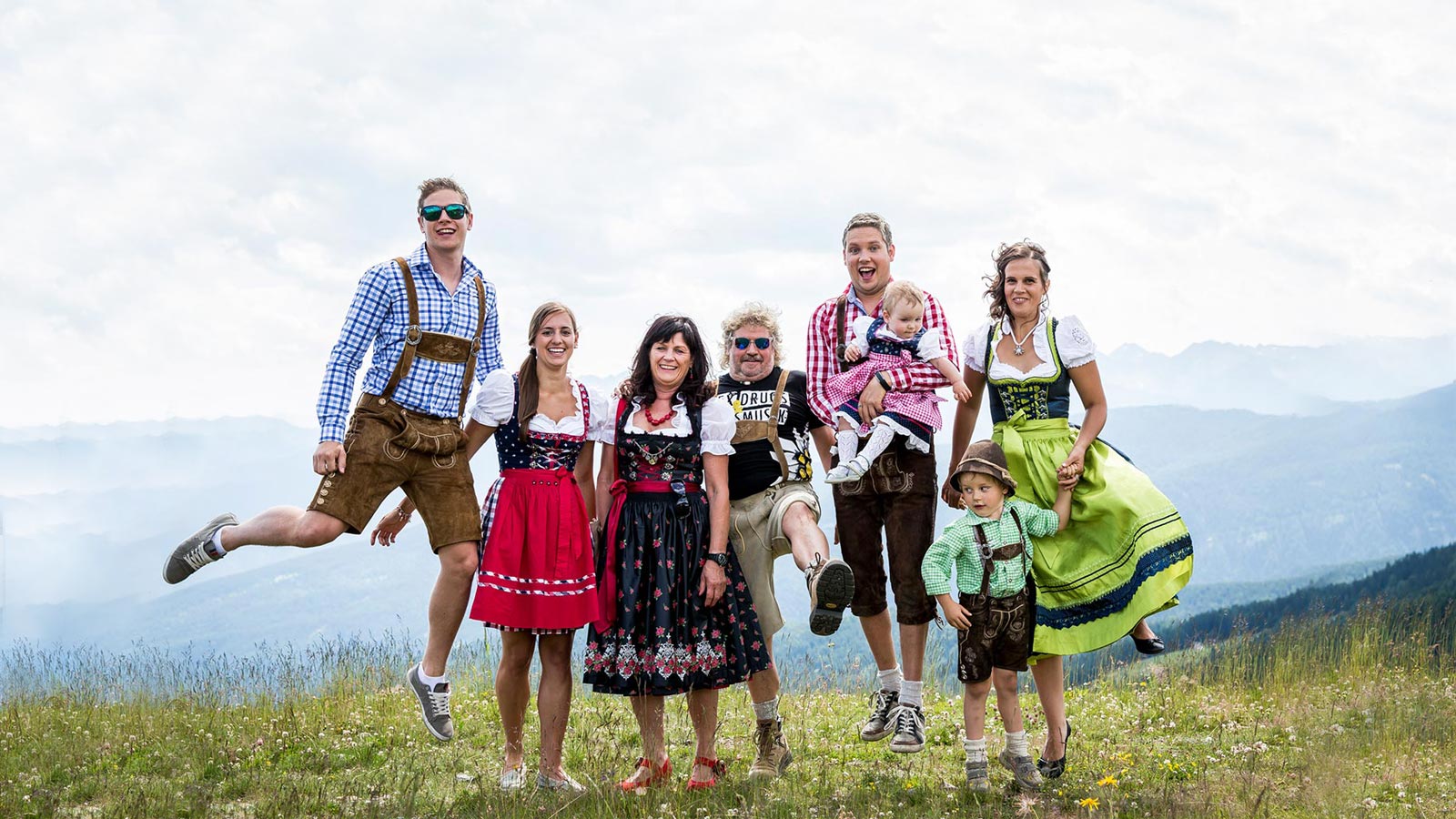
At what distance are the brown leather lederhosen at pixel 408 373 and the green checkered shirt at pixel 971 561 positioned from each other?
2.79 meters

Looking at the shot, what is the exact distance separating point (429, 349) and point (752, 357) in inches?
75.8

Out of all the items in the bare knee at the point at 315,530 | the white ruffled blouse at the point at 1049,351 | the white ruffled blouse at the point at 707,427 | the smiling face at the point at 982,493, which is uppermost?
the white ruffled blouse at the point at 1049,351

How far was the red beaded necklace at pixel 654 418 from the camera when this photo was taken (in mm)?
6223

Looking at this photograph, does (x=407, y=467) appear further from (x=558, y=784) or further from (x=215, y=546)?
(x=558, y=784)

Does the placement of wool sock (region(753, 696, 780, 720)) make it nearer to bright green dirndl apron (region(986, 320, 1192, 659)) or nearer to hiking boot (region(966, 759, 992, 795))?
hiking boot (region(966, 759, 992, 795))

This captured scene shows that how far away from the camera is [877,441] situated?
6.47m

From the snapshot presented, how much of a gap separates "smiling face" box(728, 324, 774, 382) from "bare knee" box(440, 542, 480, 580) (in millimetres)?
1904

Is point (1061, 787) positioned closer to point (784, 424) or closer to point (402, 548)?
point (784, 424)

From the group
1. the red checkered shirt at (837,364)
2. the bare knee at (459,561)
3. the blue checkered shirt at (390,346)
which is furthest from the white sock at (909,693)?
the blue checkered shirt at (390,346)

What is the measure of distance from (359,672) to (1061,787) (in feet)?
21.6

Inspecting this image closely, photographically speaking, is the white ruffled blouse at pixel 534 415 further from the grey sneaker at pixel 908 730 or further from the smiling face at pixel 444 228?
the grey sneaker at pixel 908 730

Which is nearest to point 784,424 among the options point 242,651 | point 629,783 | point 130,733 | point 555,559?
point 555,559

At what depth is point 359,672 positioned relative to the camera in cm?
1033

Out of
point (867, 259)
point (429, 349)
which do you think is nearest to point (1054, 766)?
point (867, 259)
